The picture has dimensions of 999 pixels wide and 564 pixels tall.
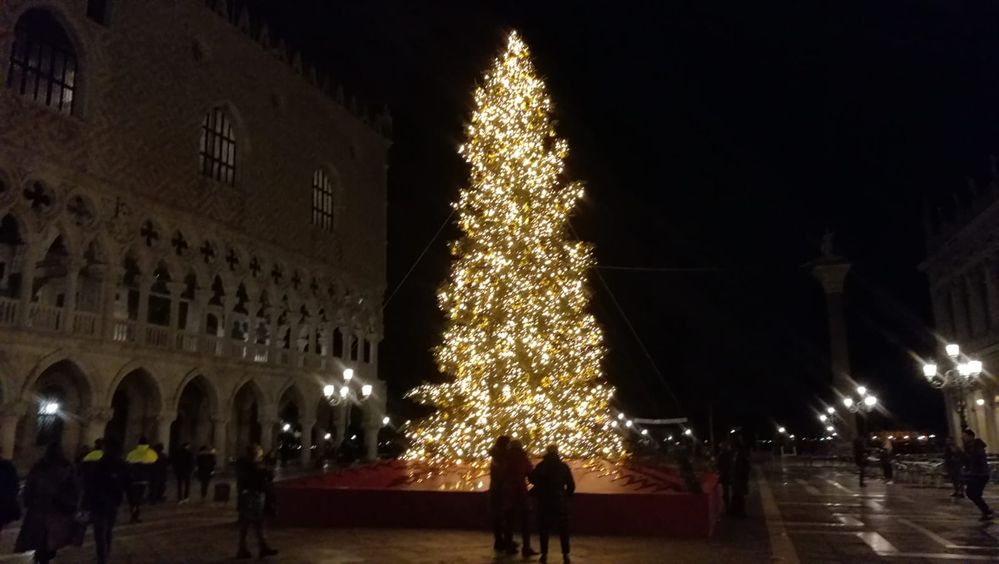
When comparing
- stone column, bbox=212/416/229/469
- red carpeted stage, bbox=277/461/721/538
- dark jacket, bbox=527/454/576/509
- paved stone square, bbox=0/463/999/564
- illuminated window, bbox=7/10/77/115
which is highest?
illuminated window, bbox=7/10/77/115

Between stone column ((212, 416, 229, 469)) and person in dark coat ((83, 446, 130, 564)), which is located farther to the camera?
stone column ((212, 416, 229, 469))

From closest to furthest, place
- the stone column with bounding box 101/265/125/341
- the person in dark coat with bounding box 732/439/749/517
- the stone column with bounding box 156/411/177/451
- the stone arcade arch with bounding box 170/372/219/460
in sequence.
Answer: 1. the person in dark coat with bounding box 732/439/749/517
2. the stone column with bounding box 101/265/125/341
3. the stone column with bounding box 156/411/177/451
4. the stone arcade arch with bounding box 170/372/219/460

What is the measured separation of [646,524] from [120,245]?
823 inches

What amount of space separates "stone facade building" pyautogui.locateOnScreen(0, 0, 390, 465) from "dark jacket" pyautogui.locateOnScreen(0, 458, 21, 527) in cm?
1677

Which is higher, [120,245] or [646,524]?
[120,245]

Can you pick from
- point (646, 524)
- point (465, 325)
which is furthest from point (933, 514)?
point (465, 325)

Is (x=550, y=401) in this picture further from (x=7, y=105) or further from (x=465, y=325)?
(x=7, y=105)

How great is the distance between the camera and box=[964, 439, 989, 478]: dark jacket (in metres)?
13.9

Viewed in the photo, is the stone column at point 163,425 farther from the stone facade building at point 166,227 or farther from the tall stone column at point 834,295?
the tall stone column at point 834,295

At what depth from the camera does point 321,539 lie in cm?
1127

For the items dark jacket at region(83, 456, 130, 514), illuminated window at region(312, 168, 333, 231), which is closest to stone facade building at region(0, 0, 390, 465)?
illuminated window at region(312, 168, 333, 231)

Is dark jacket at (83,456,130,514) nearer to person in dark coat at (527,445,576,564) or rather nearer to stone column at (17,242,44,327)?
person in dark coat at (527,445,576,564)

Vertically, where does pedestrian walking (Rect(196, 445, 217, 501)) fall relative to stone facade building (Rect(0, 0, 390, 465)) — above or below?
below

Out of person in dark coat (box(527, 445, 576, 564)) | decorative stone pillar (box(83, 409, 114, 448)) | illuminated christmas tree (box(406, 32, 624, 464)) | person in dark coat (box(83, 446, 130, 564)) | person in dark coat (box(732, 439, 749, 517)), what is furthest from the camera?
decorative stone pillar (box(83, 409, 114, 448))
